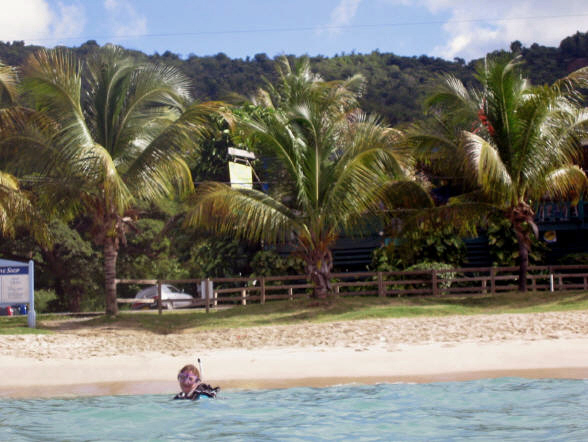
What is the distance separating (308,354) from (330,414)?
3239 mm

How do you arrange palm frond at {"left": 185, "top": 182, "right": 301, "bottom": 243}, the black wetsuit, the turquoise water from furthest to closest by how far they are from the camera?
palm frond at {"left": 185, "top": 182, "right": 301, "bottom": 243}, the black wetsuit, the turquoise water

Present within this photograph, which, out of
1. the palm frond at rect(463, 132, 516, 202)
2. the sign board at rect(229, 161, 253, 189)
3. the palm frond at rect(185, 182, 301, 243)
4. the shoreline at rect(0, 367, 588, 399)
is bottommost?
the shoreline at rect(0, 367, 588, 399)

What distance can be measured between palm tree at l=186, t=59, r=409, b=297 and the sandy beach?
128 inches

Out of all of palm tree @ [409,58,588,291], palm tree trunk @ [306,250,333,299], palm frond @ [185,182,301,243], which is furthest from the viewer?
palm tree trunk @ [306,250,333,299]

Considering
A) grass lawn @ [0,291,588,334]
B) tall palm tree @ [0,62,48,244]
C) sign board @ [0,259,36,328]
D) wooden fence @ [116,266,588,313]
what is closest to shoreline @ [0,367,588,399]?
grass lawn @ [0,291,588,334]

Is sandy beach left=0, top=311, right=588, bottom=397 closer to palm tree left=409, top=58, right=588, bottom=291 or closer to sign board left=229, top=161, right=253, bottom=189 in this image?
palm tree left=409, top=58, right=588, bottom=291

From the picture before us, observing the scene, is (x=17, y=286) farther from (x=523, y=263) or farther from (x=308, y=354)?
(x=523, y=263)

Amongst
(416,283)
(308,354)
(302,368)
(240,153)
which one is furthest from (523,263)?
(240,153)

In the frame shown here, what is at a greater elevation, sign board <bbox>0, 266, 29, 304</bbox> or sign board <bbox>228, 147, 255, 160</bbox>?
sign board <bbox>228, 147, 255, 160</bbox>

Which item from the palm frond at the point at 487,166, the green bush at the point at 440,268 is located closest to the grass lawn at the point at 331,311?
the green bush at the point at 440,268

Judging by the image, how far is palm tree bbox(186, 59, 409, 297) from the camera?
62.7 feet

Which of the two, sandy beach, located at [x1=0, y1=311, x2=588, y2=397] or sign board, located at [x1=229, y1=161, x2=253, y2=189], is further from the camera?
sign board, located at [x1=229, y1=161, x2=253, y2=189]

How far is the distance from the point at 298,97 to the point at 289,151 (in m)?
1.54

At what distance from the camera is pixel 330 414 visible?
10445mm
